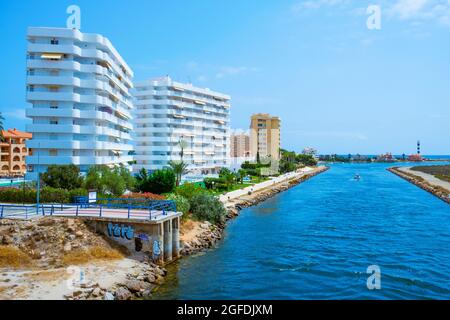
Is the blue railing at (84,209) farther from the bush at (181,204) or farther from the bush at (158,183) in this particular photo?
the bush at (158,183)

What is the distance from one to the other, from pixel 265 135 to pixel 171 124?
109 m

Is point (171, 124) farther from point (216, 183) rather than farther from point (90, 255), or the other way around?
point (90, 255)

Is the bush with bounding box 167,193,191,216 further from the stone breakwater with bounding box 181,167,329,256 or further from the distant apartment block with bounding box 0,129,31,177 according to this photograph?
the distant apartment block with bounding box 0,129,31,177

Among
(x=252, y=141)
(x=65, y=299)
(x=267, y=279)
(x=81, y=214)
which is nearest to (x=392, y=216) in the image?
(x=267, y=279)

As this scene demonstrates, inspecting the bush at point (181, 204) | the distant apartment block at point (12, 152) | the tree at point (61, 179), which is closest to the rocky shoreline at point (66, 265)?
the bush at point (181, 204)

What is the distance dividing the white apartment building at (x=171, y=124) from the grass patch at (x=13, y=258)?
59.3m

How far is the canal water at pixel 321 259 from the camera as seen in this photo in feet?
80.4

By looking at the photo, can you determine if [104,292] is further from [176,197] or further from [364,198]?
[364,198]

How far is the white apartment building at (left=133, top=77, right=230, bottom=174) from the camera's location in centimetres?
8644

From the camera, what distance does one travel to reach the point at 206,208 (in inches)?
1687

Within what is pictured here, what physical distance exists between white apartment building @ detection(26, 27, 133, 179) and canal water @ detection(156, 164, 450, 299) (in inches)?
906

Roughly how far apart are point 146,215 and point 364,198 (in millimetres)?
52480

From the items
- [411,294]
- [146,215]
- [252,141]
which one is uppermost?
[252,141]
